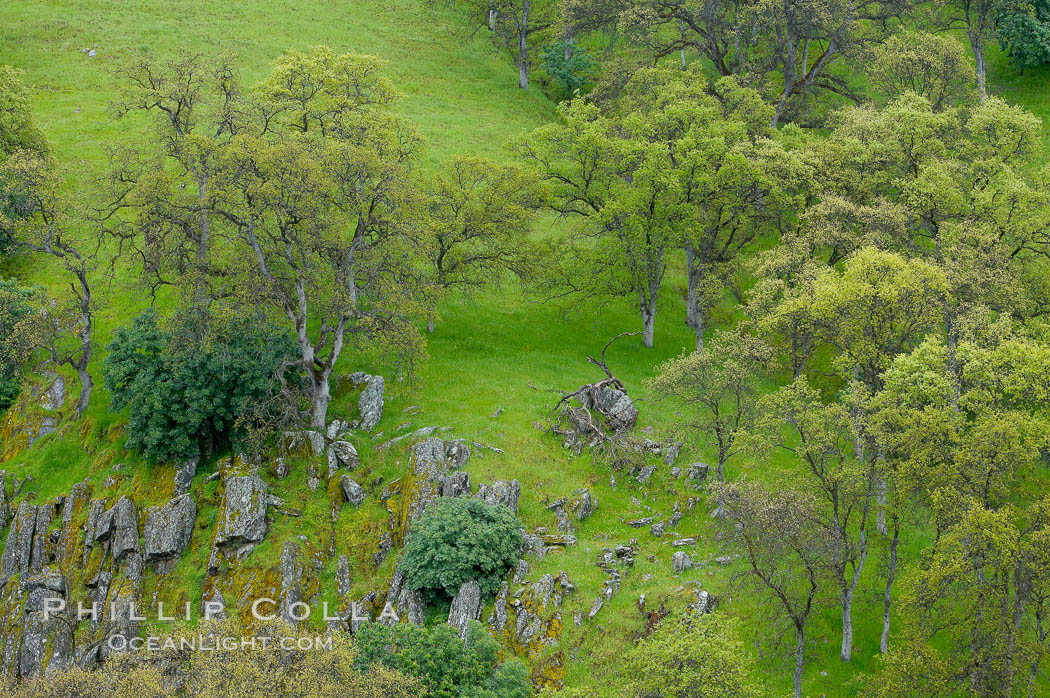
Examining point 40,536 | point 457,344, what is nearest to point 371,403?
point 457,344

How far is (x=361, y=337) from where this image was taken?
39750mm

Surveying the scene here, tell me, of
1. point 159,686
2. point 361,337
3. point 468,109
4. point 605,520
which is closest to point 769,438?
point 605,520

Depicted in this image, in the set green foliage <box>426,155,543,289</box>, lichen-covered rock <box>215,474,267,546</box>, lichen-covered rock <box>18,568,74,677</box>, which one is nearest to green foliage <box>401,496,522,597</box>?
lichen-covered rock <box>215,474,267,546</box>

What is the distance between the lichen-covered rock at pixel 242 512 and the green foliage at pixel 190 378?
8.23 ft

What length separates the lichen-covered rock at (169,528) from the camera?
3703 cm

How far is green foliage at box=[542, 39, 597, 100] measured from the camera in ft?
255

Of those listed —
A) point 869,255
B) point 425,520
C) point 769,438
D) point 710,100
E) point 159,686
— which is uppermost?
point 710,100

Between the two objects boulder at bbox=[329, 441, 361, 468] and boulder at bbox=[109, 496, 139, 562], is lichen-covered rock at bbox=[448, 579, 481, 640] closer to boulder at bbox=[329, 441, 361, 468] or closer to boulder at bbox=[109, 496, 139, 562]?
boulder at bbox=[329, 441, 361, 468]

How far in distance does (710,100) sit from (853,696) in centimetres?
3794

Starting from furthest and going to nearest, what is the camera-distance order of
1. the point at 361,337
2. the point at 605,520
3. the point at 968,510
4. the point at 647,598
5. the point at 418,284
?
1. the point at 418,284
2. the point at 361,337
3. the point at 605,520
4. the point at 647,598
5. the point at 968,510

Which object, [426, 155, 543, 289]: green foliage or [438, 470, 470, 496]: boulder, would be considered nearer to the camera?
[438, 470, 470, 496]: boulder

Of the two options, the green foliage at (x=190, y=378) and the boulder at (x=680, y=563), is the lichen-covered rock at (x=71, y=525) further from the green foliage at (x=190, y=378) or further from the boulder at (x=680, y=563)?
the boulder at (x=680, y=563)

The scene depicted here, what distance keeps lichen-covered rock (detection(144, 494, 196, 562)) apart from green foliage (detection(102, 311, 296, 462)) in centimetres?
251

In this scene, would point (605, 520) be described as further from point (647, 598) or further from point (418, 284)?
point (418, 284)
